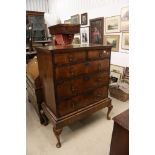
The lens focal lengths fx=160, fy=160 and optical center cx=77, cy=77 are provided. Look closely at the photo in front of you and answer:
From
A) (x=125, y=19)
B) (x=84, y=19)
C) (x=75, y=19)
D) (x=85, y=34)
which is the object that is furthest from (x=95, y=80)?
(x=75, y=19)

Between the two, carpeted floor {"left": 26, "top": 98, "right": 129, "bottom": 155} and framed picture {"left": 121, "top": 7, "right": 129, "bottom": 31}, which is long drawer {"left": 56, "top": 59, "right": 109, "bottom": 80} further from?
framed picture {"left": 121, "top": 7, "right": 129, "bottom": 31}

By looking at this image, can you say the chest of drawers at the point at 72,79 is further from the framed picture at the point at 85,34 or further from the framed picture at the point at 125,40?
the framed picture at the point at 85,34

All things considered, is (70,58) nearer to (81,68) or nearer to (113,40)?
(81,68)

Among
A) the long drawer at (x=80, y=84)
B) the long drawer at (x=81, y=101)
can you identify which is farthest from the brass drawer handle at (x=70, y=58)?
the long drawer at (x=81, y=101)

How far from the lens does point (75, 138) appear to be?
2.07 m

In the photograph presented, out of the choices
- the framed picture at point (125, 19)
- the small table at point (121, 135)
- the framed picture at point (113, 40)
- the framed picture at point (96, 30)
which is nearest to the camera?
the small table at point (121, 135)

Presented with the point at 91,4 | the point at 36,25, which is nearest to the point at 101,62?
the point at 91,4

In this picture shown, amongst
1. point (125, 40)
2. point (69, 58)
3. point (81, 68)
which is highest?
point (125, 40)

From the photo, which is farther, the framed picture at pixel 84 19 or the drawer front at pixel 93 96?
the framed picture at pixel 84 19

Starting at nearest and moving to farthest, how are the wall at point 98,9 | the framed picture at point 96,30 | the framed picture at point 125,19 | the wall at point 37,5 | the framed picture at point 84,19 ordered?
the framed picture at point 125,19 → the wall at point 98,9 → the framed picture at point 96,30 → the framed picture at point 84,19 → the wall at point 37,5

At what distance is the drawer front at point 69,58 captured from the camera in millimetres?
1682

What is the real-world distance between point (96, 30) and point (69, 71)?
2.10 metres
